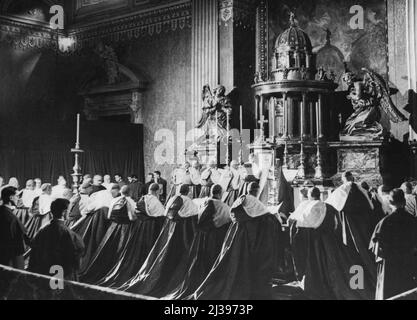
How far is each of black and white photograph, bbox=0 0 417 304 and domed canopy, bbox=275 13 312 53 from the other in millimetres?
32

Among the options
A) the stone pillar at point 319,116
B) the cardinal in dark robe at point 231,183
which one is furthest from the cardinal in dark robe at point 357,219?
the stone pillar at point 319,116

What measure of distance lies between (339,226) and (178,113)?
29.4ft

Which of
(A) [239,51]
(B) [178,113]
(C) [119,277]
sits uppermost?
(A) [239,51]

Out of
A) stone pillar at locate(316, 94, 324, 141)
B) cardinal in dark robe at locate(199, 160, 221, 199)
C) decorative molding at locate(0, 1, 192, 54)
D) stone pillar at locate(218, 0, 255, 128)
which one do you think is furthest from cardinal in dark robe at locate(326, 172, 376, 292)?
decorative molding at locate(0, 1, 192, 54)

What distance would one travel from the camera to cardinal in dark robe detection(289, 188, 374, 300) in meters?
6.42

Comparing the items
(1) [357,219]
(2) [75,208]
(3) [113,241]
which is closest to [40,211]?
(2) [75,208]

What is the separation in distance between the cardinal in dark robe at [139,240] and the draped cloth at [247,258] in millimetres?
1523

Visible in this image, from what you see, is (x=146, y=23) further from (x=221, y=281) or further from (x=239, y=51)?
(x=221, y=281)

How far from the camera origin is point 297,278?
6.79 meters

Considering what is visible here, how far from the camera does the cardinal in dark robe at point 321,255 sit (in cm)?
642

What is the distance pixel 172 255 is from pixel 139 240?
736mm

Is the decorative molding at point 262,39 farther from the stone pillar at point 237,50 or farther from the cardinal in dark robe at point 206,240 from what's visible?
the cardinal in dark robe at point 206,240

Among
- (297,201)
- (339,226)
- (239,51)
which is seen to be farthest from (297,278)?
(239,51)
